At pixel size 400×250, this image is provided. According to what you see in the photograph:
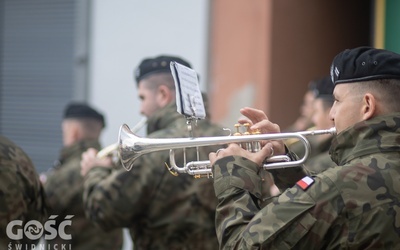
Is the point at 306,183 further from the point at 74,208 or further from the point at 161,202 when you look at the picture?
the point at 74,208

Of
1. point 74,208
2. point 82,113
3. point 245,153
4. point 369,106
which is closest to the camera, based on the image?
point 369,106

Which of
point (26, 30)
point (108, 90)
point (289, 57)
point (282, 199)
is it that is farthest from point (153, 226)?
point (26, 30)

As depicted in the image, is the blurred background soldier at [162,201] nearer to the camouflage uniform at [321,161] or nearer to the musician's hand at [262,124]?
the camouflage uniform at [321,161]

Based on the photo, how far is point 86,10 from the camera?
28.6 ft

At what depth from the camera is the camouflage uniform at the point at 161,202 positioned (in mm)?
4742

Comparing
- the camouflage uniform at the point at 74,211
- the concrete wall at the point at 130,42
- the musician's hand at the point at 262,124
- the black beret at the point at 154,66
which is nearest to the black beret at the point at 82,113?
the camouflage uniform at the point at 74,211

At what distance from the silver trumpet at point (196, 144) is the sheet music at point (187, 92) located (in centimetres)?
12

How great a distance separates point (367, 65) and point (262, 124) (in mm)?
500

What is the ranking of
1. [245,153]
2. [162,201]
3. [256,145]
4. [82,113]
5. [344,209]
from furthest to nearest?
[82,113]
[162,201]
[256,145]
[245,153]
[344,209]

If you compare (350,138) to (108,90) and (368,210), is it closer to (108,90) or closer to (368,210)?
(368,210)

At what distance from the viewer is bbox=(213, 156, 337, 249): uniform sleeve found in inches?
112

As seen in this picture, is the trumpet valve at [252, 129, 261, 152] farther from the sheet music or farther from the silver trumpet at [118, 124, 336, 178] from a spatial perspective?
the sheet music

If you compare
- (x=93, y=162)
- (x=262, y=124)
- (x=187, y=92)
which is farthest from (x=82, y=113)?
(x=262, y=124)

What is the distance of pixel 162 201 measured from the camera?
187 inches
